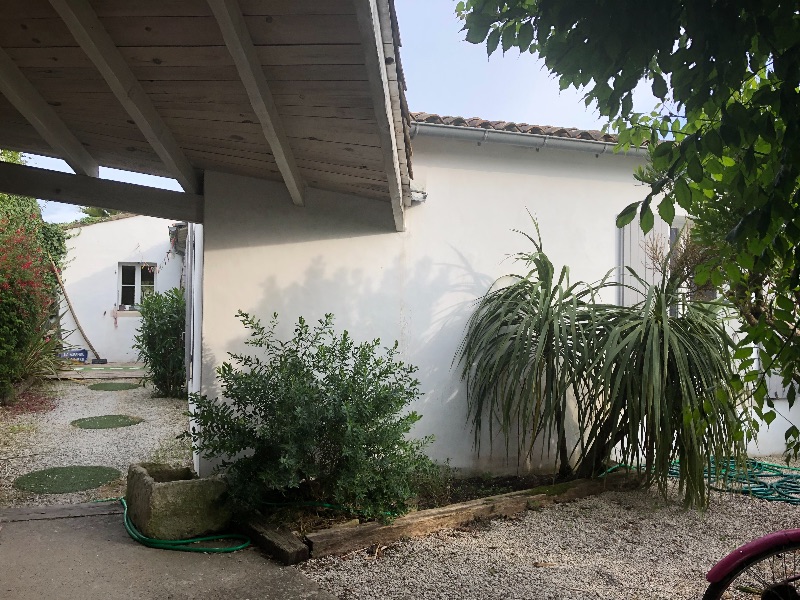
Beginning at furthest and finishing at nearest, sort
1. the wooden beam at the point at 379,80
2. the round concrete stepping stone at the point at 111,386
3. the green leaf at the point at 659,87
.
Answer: the round concrete stepping stone at the point at 111,386, the wooden beam at the point at 379,80, the green leaf at the point at 659,87

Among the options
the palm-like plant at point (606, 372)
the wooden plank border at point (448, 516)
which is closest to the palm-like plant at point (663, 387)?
the palm-like plant at point (606, 372)

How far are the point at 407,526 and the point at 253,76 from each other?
2794 mm

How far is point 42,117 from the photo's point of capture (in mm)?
4137

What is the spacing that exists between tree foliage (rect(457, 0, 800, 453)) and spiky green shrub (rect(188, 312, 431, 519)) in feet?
8.22

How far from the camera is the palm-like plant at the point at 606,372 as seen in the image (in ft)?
14.9

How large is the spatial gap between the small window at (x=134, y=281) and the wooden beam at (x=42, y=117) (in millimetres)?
12645

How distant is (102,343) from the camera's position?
1642cm

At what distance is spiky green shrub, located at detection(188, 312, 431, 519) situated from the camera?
12.9 feet

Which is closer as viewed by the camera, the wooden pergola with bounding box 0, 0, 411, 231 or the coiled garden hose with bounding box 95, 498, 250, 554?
the wooden pergola with bounding box 0, 0, 411, 231

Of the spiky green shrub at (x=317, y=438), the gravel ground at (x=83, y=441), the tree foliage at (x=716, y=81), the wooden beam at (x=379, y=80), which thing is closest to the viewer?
the tree foliage at (x=716, y=81)

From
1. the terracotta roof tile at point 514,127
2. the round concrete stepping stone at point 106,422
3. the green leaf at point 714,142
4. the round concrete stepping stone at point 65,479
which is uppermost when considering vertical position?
the terracotta roof tile at point 514,127

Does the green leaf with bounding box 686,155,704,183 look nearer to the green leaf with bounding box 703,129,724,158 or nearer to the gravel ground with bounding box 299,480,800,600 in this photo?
the green leaf with bounding box 703,129,724,158

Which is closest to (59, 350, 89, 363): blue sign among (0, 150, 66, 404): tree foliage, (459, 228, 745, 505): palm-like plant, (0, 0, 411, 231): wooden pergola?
(0, 150, 66, 404): tree foliage

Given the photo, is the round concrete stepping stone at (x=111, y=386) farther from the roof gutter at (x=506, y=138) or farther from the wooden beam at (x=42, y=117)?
the roof gutter at (x=506, y=138)
